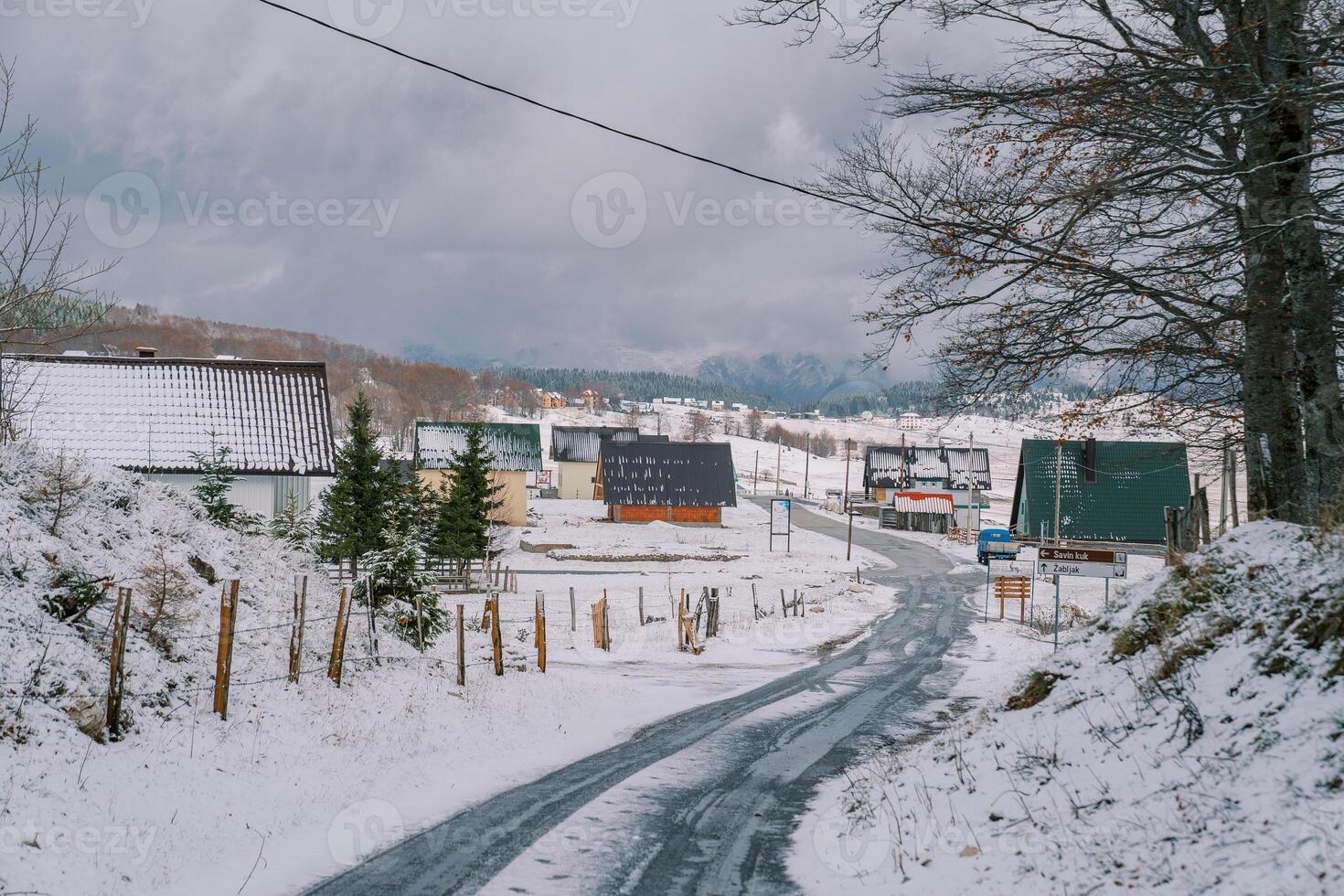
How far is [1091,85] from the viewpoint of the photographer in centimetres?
832

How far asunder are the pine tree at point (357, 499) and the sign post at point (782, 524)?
2553 cm

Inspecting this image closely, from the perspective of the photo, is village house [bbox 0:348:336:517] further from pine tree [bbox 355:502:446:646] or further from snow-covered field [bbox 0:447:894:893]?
pine tree [bbox 355:502:446:646]

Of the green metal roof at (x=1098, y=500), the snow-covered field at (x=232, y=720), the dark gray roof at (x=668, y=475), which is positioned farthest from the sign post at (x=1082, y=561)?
the dark gray roof at (x=668, y=475)

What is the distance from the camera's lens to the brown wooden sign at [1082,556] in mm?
19719

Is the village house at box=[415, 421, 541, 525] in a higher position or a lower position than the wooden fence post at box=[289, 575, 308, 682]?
higher

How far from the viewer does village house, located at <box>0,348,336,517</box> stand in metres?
27.6

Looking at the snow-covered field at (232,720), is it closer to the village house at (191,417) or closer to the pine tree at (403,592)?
the pine tree at (403,592)

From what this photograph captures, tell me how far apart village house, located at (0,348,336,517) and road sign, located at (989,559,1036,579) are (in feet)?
115

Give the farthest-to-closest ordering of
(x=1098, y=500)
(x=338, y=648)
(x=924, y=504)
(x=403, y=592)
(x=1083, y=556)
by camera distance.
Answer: (x=924, y=504), (x=1098, y=500), (x=1083, y=556), (x=403, y=592), (x=338, y=648)

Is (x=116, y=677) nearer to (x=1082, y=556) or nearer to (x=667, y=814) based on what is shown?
(x=667, y=814)

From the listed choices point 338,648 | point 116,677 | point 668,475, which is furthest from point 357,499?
point 668,475

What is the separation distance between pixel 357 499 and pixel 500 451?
40592mm

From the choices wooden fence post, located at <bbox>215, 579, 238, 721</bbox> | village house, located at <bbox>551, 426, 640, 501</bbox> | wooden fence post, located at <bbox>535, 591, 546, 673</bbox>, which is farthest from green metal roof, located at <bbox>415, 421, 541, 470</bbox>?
wooden fence post, located at <bbox>215, 579, 238, 721</bbox>

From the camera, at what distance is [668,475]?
71.8 meters
